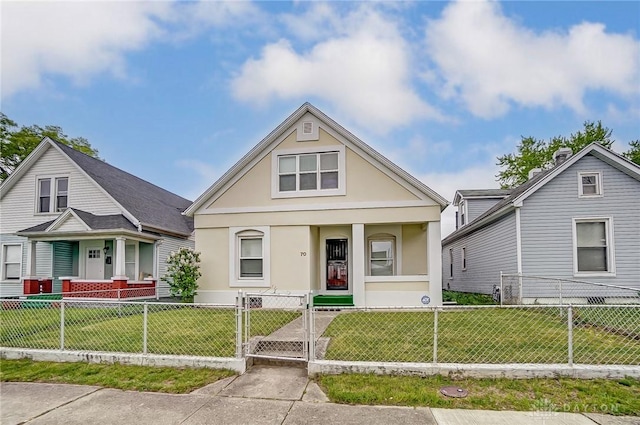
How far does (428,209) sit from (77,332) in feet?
31.0

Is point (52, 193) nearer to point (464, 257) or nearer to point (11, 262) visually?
point (11, 262)

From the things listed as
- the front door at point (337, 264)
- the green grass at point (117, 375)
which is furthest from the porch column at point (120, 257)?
the green grass at point (117, 375)

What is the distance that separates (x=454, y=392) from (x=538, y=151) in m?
29.6

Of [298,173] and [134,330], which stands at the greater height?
[298,173]

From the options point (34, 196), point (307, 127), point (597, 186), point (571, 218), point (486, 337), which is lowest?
point (486, 337)

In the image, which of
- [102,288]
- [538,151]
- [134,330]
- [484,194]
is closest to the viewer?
[134,330]

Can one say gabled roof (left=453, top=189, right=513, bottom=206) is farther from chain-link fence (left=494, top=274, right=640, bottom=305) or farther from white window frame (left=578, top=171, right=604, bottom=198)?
chain-link fence (left=494, top=274, right=640, bottom=305)

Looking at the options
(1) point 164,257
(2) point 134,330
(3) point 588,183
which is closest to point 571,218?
(3) point 588,183

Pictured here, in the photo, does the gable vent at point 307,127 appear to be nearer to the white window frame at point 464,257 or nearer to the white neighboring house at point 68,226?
the white neighboring house at point 68,226

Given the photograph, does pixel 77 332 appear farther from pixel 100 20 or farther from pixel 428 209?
pixel 428 209

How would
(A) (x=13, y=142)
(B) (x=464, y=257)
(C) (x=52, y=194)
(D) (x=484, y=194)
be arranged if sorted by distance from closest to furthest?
1. (C) (x=52, y=194)
2. (B) (x=464, y=257)
3. (D) (x=484, y=194)
4. (A) (x=13, y=142)

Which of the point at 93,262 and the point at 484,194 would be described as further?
the point at 484,194

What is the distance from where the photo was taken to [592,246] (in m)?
11.4

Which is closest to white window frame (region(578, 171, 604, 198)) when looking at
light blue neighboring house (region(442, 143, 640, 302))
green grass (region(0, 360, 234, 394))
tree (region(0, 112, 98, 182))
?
light blue neighboring house (region(442, 143, 640, 302))
